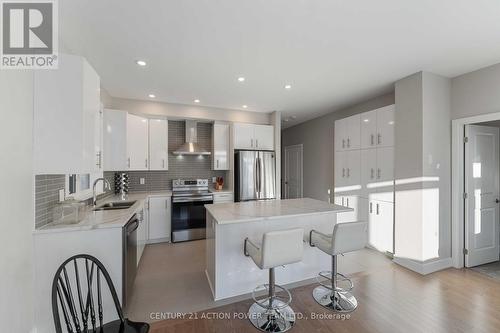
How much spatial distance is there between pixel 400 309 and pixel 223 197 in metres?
3.19

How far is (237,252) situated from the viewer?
2395 millimetres

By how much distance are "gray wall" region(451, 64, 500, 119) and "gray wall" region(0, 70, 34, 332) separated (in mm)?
4839

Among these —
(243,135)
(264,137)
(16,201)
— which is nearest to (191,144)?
(243,135)

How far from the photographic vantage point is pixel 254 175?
4465 mm

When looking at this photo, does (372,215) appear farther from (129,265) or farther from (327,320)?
(129,265)

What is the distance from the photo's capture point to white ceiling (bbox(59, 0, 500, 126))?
1717 millimetres

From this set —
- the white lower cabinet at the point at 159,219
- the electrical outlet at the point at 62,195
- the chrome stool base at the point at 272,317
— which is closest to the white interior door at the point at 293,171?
the white lower cabinet at the point at 159,219

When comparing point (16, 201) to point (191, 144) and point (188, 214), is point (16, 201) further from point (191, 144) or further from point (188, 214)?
point (191, 144)

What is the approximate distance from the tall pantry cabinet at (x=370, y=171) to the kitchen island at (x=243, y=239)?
1012mm

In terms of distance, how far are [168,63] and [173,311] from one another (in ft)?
9.01

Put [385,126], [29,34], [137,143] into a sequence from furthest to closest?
[137,143] < [385,126] < [29,34]

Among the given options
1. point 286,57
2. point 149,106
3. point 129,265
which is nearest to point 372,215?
point 286,57

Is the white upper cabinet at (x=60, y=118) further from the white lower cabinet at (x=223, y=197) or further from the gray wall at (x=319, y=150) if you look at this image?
the gray wall at (x=319, y=150)

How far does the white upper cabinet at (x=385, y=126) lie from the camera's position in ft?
11.0
